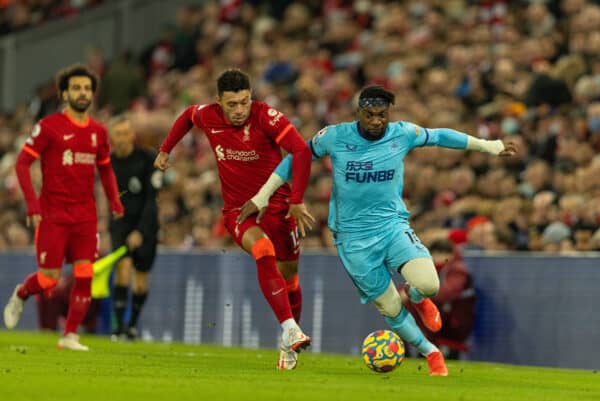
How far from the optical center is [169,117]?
25.1 meters

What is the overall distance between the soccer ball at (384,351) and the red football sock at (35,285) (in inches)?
166

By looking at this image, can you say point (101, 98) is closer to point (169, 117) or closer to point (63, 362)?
point (169, 117)

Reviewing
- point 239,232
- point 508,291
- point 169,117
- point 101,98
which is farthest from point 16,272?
point 239,232

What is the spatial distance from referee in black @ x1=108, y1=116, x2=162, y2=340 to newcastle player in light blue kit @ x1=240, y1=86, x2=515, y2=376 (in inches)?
221

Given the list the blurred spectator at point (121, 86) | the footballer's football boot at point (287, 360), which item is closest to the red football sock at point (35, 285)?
the footballer's football boot at point (287, 360)

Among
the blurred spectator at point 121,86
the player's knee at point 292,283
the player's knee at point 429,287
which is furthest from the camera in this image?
the blurred spectator at point 121,86

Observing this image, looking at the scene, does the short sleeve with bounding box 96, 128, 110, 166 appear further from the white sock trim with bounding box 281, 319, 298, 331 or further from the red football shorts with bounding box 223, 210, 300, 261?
the white sock trim with bounding box 281, 319, 298, 331

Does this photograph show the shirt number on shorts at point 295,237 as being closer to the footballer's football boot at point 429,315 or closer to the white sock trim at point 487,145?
the footballer's football boot at point 429,315

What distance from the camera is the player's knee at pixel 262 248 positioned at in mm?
12219

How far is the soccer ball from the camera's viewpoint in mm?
11664

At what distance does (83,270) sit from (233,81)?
135 inches

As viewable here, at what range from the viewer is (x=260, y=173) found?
41.9ft

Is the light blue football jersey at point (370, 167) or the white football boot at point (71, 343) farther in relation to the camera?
the white football boot at point (71, 343)

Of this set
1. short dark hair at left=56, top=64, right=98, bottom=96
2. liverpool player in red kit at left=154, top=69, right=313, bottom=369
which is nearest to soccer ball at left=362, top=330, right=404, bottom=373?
liverpool player in red kit at left=154, top=69, right=313, bottom=369
